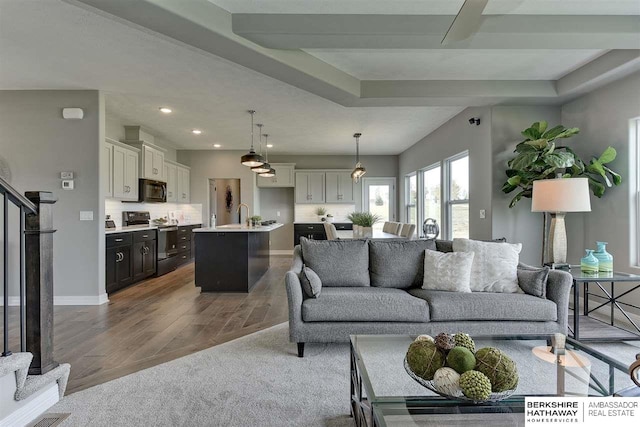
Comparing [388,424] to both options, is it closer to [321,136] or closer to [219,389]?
[219,389]

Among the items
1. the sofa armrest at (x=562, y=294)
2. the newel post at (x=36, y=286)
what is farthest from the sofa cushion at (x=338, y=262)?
the newel post at (x=36, y=286)

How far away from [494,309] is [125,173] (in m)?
5.43

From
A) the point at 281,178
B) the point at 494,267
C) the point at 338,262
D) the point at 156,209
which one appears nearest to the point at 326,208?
the point at 281,178

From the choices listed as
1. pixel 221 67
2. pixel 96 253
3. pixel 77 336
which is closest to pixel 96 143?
pixel 96 253

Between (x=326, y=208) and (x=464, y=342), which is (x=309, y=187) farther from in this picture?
(x=464, y=342)

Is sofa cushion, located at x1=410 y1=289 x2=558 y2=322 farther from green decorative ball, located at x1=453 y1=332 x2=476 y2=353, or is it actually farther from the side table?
green decorative ball, located at x1=453 y1=332 x2=476 y2=353

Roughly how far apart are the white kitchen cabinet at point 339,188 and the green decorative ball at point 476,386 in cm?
727

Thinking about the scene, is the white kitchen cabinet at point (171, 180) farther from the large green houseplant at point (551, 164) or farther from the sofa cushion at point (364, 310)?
the large green houseplant at point (551, 164)

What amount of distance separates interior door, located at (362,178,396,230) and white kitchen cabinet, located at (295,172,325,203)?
128 centimetres

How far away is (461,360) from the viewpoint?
1.31 m

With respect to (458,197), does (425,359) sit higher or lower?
lower

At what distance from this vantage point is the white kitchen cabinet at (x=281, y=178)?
830cm

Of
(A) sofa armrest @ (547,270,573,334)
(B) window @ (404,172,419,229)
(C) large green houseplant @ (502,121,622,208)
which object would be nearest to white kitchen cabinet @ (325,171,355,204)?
(B) window @ (404,172,419,229)

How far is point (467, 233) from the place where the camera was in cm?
527
